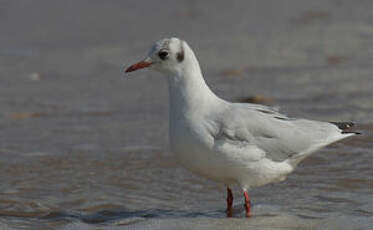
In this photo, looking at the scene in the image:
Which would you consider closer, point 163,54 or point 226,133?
point 226,133

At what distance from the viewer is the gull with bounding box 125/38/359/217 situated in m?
5.39

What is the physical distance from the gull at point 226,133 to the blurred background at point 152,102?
33 centimetres

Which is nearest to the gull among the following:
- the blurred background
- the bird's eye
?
the bird's eye

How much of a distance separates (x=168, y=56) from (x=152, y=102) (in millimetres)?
3589

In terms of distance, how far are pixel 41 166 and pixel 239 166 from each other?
7.57 feet

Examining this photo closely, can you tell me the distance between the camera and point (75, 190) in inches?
253

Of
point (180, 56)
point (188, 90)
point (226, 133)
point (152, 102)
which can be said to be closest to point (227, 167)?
point (226, 133)

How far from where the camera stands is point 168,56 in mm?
5633

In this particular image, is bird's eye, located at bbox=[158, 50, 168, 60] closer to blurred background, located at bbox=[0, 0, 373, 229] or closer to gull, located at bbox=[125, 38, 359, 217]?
gull, located at bbox=[125, 38, 359, 217]

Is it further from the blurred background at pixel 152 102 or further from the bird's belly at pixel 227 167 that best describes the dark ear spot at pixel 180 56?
the blurred background at pixel 152 102

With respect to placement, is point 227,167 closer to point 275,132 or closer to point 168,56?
point 275,132

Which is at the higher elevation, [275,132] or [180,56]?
[180,56]

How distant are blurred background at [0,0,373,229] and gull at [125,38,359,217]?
332mm

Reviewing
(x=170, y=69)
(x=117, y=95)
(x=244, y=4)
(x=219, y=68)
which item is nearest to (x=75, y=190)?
(x=170, y=69)
